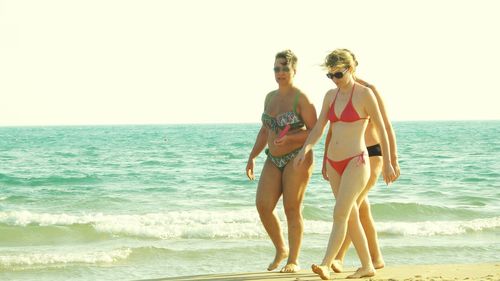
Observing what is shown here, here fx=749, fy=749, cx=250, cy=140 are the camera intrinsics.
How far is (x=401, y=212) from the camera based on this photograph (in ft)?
47.1

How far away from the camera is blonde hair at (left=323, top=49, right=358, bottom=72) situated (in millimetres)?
5824

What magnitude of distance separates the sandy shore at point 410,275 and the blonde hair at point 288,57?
1.85 metres

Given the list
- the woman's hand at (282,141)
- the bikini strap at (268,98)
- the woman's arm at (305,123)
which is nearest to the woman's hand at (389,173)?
the woman's arm at (305,123)

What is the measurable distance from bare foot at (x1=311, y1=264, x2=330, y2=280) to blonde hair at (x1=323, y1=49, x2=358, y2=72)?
61.0 inches

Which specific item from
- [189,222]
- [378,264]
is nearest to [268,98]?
[378,264]

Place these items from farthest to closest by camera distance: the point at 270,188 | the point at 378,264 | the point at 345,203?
the point at 270,188 < the point at 378,264 < the point at 345,203

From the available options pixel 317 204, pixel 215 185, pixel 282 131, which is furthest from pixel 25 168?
pixel 282 131

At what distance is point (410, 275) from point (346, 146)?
59.9 inches

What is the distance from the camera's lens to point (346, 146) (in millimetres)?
5836

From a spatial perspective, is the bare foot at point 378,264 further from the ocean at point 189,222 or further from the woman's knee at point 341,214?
the ocean at point 189,222

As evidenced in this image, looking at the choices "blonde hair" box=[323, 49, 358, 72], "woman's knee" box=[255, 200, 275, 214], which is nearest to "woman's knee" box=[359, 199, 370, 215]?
"woman's knee" box=[255, 200, 275, 214]

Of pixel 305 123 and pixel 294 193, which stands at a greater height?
pixel 305 123

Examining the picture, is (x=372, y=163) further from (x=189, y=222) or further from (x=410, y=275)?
(x=189, y=222)

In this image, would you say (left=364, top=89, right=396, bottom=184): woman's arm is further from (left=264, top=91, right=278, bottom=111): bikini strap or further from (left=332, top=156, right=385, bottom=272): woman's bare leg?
(left=264, top=91, right=278, bottom=111): bikini strap
